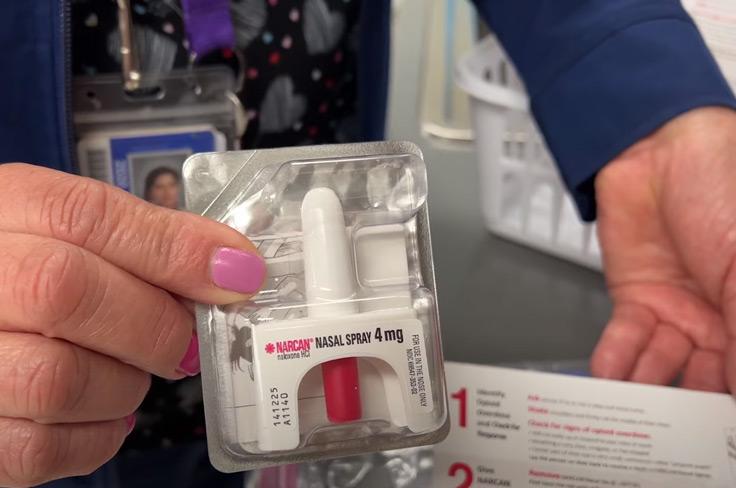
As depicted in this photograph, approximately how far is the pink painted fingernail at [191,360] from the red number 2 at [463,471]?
17 cm

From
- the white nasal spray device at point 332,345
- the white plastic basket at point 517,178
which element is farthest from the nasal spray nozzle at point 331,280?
the white plastic basket at point 517,178

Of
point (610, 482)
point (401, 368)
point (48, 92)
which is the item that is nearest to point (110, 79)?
point (48, 92)

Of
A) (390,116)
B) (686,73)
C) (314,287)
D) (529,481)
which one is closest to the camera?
(314,287)

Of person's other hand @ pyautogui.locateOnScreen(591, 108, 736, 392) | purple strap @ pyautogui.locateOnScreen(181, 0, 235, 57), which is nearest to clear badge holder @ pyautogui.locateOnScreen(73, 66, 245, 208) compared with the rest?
purple strap @ pyautogui.locateOnScreen(181, 0, 235, 57)

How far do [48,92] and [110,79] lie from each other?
0.17ft

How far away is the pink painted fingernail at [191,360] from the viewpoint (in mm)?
311

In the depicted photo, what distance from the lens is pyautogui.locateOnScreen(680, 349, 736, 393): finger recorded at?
1.48ft

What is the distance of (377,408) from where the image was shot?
11.9 inches

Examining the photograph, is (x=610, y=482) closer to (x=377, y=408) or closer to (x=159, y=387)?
(x=377, y=408)

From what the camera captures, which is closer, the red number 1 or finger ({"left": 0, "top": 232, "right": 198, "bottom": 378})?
finger ({"left": 0, "top": 232, "right": 198, "bottom": 378})

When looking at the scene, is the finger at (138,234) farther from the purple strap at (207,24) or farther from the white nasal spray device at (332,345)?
the purple strap at (207,24)

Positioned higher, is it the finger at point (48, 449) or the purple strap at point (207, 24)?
the purple strap at point (207, 24)

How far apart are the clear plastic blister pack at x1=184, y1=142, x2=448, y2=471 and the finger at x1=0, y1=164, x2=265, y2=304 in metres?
0.02

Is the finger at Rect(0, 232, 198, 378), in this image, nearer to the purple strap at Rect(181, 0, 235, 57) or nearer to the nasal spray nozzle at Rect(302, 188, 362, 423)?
the nasal spray nozzle at Rect(302, 188, 362, 423)
